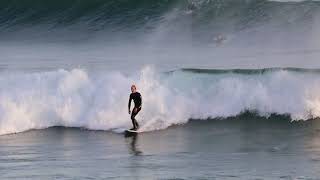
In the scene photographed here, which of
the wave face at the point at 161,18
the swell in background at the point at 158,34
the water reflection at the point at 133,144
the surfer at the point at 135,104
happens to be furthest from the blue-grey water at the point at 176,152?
the wave face at the point at 161,18

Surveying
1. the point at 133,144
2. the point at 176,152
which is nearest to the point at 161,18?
the point at 133,144

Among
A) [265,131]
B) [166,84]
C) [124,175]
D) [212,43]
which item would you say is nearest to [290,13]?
[212,43]

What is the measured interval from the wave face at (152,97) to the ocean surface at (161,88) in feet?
0.10

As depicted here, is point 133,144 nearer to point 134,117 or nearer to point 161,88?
point 134,117

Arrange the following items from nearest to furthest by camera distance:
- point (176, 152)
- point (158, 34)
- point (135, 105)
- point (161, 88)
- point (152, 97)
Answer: point (176, 152)
point (135, 105)
point (152, 97)
point (161, 88)
point (158, 34)

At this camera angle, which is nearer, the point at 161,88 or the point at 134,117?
the point at 134,117

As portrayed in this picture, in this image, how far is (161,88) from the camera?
73.9 feet

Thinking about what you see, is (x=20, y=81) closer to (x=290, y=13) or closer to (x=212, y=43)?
(x=212, y=43)

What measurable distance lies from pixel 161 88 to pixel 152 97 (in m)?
0.44

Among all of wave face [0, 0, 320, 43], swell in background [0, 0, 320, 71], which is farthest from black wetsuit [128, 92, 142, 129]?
wave face [0, 0, 320, 43]

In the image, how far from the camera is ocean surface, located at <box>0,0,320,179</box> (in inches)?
616

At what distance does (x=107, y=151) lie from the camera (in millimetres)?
17047

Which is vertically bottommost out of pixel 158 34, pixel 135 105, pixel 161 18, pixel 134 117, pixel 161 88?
pixel 134 117

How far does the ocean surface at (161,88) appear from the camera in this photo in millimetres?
15656
